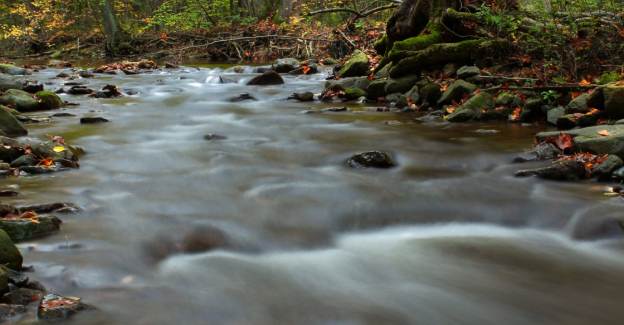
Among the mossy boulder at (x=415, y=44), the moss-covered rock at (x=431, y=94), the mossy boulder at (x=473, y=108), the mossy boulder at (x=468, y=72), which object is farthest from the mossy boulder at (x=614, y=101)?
the mossy boulder at (x=415, y=44)

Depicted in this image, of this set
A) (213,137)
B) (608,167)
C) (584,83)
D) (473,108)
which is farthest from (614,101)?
(213,137)

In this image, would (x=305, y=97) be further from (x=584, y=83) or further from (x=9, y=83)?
(x=9, y=83)

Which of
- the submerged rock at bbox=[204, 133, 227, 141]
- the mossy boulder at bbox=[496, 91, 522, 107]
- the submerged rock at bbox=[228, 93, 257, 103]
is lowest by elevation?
the submerged rock at bbox=[228, 93, 257, 103]

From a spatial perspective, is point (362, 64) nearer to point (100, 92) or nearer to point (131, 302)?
point (100, 92)

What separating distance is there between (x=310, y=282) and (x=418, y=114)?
233 inches

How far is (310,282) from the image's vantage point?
3533mm

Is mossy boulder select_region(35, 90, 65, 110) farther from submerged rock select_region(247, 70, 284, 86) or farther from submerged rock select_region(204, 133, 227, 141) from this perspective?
submerged rock select_region(247, 70, 284, 86)

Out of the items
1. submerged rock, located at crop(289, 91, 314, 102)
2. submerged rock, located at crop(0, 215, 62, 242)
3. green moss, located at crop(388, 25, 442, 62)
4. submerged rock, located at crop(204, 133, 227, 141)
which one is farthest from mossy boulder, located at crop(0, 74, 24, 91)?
submerged rock, located at crop(0, 215, 62, 242)

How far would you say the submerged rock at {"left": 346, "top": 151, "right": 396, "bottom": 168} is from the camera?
19.6 ft

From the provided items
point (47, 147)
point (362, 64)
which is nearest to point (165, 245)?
point (47, 147)

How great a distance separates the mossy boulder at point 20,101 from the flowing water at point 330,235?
2.94 metres

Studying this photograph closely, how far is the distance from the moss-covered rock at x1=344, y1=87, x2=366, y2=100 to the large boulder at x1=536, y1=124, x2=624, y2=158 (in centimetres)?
533

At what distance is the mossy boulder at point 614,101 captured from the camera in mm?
6340

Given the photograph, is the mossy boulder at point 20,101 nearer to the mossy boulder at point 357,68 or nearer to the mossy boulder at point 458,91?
the mossy boulder at point 357,68
